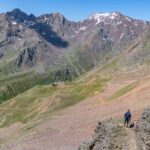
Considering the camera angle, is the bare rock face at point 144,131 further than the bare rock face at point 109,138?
No

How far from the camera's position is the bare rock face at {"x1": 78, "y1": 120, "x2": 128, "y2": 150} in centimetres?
4296

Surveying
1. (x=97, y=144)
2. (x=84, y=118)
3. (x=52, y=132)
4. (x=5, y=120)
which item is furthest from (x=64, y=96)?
(x=97, y=144)

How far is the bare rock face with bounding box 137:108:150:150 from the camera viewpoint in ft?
130

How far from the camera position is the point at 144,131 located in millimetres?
41125

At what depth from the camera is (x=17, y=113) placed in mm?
196500

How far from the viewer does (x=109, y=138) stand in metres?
44.0

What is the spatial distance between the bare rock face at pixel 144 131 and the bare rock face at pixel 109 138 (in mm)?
1633

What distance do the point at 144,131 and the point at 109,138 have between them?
4.16 metres

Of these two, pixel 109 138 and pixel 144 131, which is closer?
pixel 144 131

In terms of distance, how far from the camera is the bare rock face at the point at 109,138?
4296cm

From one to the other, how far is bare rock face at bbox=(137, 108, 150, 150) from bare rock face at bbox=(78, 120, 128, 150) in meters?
1.63

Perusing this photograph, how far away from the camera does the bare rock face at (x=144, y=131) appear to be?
39.6 m

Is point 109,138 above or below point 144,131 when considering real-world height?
below

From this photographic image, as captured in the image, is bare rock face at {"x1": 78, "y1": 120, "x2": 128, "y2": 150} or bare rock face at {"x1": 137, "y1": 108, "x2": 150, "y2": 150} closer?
bare rock face at {"x1": 137, "y1": 108, "x2": 150, "y2": 150}
